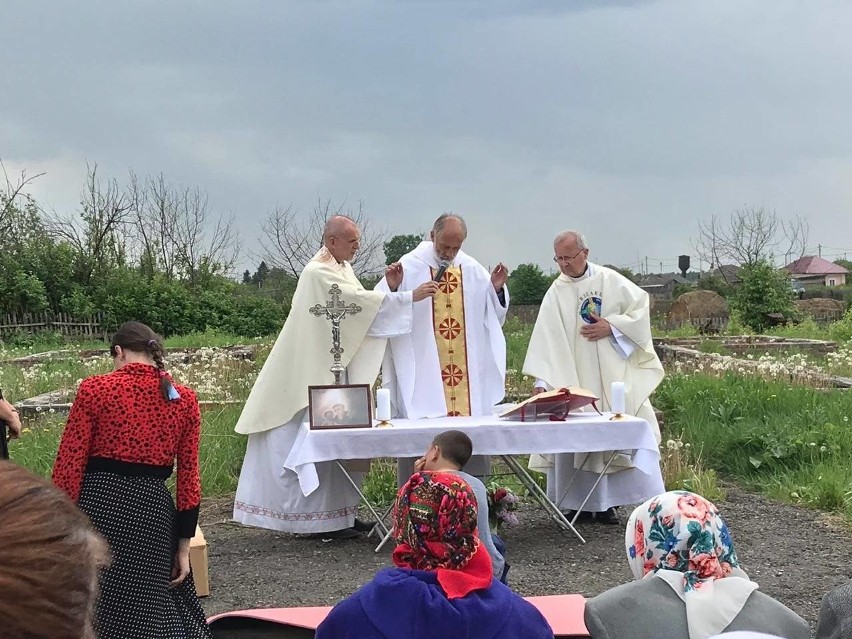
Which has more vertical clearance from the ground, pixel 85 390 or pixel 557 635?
pixel 85 390

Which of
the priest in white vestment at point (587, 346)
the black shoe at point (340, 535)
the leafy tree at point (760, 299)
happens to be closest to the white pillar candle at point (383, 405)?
the black shoe at point (340, 535)

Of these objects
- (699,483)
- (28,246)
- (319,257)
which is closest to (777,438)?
(699,483)

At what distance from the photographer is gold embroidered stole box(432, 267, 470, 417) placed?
20.7ft

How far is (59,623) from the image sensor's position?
0.98 meters

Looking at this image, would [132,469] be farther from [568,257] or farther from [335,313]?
[568,257]

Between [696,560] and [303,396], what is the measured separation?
12.3 ft

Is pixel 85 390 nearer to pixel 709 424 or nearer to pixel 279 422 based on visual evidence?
pixel 279 422

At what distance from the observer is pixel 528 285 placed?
25781mm

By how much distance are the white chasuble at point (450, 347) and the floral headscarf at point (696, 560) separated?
3648 millimetres

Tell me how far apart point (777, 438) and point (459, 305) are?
317 centimetres

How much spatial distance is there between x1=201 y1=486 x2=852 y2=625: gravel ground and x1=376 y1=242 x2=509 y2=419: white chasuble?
3.05 feet

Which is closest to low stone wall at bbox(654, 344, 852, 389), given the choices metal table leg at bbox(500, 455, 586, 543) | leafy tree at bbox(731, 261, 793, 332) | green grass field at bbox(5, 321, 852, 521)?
green grass field at bbox(5, 321, 852, 521)

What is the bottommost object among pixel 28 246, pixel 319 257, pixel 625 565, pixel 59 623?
pixel 625 565

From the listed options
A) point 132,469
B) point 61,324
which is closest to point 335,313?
point 132,469
